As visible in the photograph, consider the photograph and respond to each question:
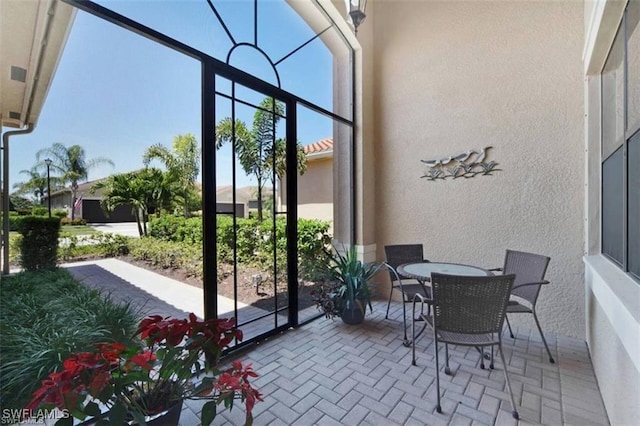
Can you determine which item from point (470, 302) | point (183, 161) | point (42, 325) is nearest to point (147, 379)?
point (42, 325)

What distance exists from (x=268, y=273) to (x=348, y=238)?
1.54 metres

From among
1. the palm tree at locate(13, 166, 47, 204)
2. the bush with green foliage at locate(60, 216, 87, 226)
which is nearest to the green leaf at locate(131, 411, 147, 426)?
the bush with green foliage at locate(60, 216, 87, 226)

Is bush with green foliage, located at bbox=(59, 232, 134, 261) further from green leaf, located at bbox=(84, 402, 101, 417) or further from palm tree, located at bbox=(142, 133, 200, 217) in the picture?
green leaf, located at bbox=(84, 402, 101, 417)

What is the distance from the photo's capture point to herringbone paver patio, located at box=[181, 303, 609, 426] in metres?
1.99

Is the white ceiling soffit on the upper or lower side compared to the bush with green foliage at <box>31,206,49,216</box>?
upper

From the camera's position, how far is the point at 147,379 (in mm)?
1451

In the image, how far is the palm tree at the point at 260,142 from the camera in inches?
109

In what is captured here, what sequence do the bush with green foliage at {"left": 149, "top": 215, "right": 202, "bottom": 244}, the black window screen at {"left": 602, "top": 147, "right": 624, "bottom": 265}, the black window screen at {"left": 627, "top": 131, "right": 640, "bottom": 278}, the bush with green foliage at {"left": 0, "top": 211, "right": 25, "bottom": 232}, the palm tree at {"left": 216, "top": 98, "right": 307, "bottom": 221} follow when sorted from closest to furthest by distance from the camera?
the bush with green foliage at {"left": 0, "top": 211, "right": 25, "bottom": 232} → the black window screen at {"left": 627, "top": 131, "right": 640, "bottom": 278} → the black window screen at {"left": 602, "top": 147, "right": 624, "bottom": 265} → the bush with green foliage at {"left": 149, "top": 215, "right": 202, "bottom": 244} → the palm tree at {"left": 216, "top": 98, "right": 307, "bottom": 221}

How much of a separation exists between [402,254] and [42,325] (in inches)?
131

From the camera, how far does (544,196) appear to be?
334 cm

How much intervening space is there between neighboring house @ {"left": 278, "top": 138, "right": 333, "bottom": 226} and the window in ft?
9.35

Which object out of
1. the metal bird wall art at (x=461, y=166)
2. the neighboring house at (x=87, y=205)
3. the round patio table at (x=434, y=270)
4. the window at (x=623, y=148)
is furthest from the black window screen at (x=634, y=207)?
the neighboring house at (x=87, y=205)

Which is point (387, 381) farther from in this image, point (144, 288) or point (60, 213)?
point (60, 213)

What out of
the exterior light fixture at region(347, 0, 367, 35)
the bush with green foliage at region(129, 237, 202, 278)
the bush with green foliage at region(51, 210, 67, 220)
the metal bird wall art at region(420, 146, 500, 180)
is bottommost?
the bush with green foliage at region(129, 237, 202, 278)
